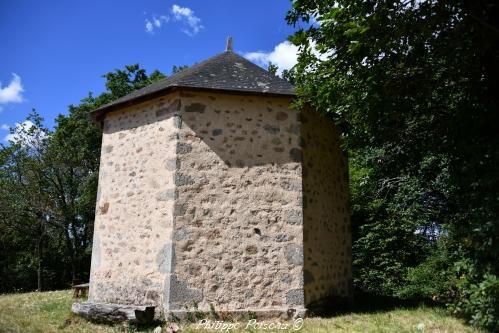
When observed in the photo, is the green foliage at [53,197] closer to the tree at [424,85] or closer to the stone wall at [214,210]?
the stone wall at [214,210]

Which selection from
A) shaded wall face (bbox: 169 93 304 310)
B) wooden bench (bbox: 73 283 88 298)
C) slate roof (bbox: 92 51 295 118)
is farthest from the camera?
wooden bench (bbox: 73 283 88 298)

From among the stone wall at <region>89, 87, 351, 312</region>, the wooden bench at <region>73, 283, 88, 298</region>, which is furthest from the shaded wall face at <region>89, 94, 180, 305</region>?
the wooden bench at <region>73, 283, 88, 298</region>

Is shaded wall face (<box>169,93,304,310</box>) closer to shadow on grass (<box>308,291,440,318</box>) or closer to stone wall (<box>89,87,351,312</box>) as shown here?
stone wall (<box>89,87,351,312</box>)

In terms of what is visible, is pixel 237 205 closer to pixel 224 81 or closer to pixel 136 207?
pixel 136 207

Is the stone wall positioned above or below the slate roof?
below

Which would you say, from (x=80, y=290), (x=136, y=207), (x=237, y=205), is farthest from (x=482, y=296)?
(x=80, y=290)

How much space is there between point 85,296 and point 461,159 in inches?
380

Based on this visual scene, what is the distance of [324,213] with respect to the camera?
334 inches

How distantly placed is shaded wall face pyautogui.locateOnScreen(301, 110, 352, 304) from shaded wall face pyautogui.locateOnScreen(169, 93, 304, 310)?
0.34 meters

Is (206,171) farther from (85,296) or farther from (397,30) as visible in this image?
(85,296)

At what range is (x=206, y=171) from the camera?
7469mm

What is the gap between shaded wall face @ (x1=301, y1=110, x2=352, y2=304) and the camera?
7734 millimetres

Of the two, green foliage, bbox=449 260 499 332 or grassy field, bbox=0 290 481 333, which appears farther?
grassy field, bbox=0 290 481 333

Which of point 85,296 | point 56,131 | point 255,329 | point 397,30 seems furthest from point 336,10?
point 56,131
